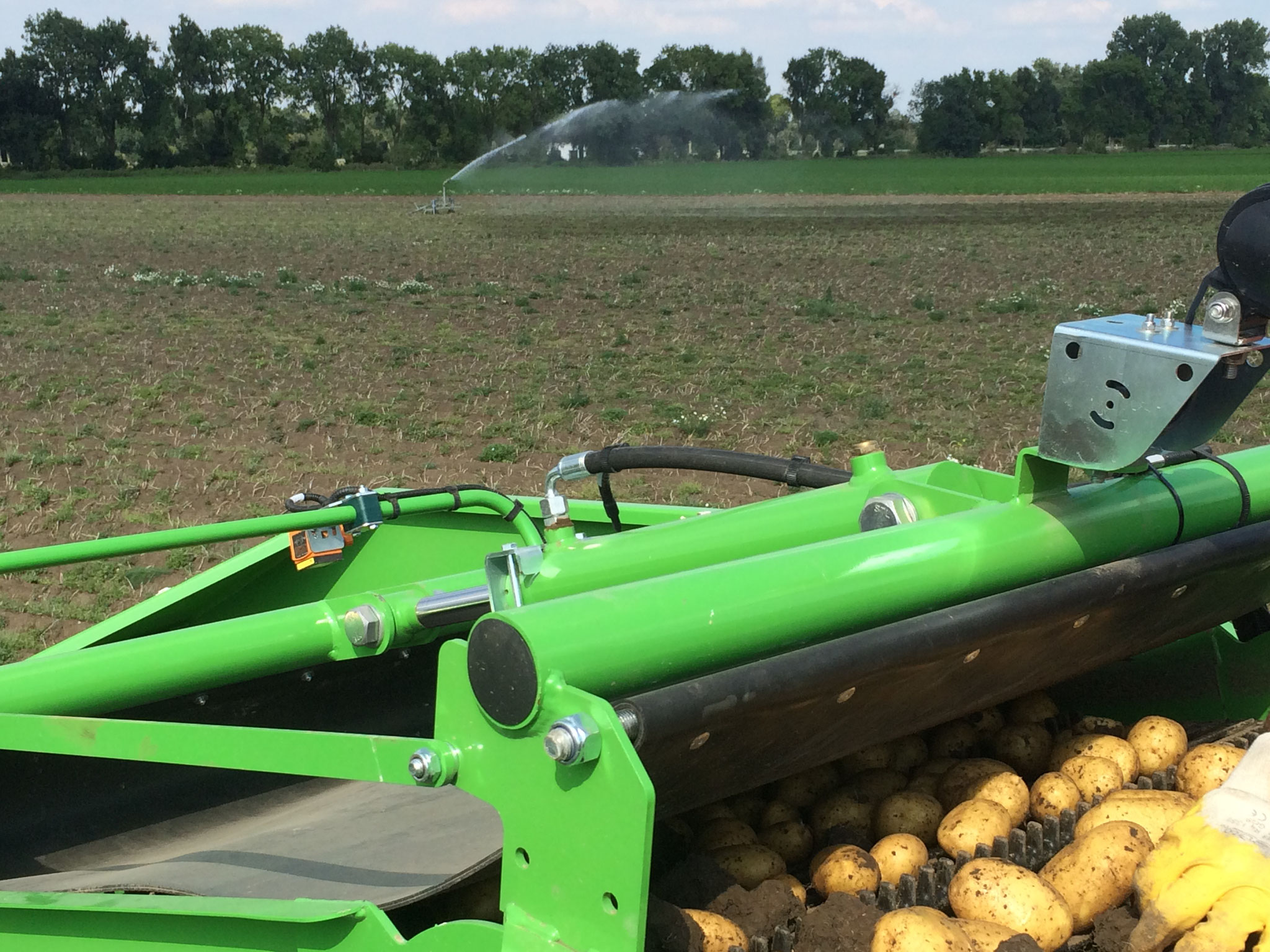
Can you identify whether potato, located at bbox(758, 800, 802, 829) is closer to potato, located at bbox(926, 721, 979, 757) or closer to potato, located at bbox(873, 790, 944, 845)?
potato, located at bbox(873, 790, 944, 845)

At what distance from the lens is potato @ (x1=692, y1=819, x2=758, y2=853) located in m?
2.60

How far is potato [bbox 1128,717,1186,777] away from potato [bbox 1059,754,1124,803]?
134mm

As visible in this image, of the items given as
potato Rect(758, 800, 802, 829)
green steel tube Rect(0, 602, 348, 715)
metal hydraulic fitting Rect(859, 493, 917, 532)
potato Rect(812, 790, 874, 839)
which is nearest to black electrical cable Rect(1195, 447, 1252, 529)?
metal hydraulic fitting Rect(859, 493, 917, 532)

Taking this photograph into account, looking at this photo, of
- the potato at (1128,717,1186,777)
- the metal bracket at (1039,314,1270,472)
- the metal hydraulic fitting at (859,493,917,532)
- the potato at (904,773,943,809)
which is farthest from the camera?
the potato at (1128,717,1186,777)

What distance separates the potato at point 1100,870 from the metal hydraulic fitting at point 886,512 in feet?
2.20

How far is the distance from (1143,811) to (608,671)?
4.26ft

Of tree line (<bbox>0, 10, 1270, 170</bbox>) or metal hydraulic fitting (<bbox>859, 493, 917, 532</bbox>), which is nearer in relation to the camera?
metal hydraulic fitting (<bbox>859, 493, 917, 532</bbox>)

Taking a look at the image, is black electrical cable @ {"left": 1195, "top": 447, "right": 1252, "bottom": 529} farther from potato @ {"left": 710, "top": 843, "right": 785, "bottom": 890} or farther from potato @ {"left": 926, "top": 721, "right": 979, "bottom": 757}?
potato @ {"left": 710, "top": 843, "right": 785, "bottom": 890}

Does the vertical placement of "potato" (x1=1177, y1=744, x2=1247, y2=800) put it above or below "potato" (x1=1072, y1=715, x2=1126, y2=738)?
above

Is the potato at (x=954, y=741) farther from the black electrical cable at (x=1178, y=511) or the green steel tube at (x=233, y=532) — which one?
the green steel tube at (x=233, y=532)

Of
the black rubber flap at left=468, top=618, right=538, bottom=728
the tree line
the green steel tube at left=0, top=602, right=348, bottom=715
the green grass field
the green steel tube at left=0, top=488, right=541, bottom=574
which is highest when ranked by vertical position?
the tree line

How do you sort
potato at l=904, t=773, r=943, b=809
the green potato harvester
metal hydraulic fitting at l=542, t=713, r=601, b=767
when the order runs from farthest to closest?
potato at l=904, t=773, r=943, b=809 < the green potato harvester < metal hydraulic fitting at l=542, t=713, r=601, b=767

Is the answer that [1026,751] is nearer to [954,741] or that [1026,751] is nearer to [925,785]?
[954,741]

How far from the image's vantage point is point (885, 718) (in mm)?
2252
